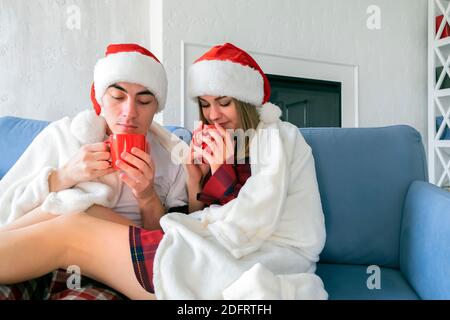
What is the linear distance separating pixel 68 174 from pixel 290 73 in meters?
2.27

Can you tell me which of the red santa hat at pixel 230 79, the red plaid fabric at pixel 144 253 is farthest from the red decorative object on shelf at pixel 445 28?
the red plaid fabric at pixel 144 253

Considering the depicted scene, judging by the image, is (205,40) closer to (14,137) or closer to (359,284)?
(14,137)

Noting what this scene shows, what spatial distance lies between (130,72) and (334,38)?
2.44m

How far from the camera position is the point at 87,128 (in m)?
1.04

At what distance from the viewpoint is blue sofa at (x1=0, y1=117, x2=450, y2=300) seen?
3.37ft

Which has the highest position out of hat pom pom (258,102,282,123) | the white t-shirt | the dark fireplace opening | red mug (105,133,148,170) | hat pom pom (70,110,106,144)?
the dark fireplace opening

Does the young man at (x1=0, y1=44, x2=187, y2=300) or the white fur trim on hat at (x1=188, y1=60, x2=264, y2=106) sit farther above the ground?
the white fur trim on hat at (x1=188, y1=60, x2=264, y2=106)

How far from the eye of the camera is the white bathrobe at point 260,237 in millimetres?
705

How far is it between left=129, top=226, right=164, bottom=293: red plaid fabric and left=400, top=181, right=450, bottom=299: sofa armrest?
61cm

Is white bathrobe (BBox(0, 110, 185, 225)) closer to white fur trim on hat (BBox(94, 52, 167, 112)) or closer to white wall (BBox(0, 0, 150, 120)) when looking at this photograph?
white fur trim on hat (BBox(94, 52, 167, 112))

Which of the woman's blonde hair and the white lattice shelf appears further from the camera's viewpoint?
the white lattice shelf

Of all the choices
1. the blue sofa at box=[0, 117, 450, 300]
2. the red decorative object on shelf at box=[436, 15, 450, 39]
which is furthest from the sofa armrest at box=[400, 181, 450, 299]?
the red decorative object on shelf at box=[436, 15, 450, 39]

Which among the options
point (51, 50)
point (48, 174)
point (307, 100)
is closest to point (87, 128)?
point (48, 174)
